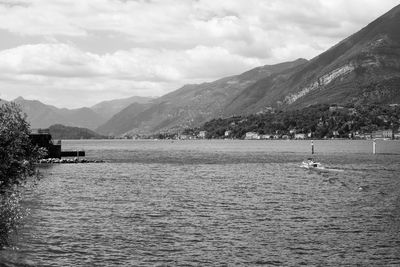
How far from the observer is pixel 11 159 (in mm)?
37094

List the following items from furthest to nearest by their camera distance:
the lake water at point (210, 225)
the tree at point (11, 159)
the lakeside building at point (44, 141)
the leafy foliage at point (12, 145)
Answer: the lakeside building at point (44, 141) → the lake water at point (210, 225) → the leafy foliage at point (12, 145) → the tree at point (11, 159)

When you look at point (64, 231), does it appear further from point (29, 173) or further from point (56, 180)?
point (56, 180)

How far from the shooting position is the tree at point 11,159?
35344 millimetres

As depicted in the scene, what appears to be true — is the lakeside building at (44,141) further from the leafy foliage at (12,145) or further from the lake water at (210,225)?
the leafy foliage at (12,145)

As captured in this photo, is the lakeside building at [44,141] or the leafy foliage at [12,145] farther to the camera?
the lakeside building at [44,141]

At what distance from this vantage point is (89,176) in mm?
124750

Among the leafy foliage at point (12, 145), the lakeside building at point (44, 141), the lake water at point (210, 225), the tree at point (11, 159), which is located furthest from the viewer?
the lakeside building at point (44, 141)

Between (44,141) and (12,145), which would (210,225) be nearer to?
(12,145)

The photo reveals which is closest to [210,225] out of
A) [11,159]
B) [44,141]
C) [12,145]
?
[11,159]

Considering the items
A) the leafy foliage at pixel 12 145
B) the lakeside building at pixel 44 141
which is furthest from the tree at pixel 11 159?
the lakeside building at pixel 44 141

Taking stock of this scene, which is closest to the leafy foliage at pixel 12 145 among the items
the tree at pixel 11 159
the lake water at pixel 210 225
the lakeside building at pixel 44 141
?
the tree at pixel 11 159

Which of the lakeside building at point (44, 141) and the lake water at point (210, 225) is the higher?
the lakeside building at point (44, 141)

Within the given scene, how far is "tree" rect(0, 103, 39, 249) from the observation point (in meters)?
35.3

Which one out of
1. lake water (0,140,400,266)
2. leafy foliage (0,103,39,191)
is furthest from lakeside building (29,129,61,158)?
leafy foliage (0,103,39,191)
